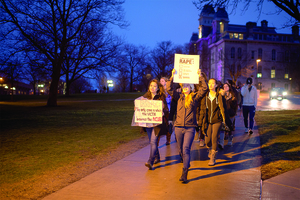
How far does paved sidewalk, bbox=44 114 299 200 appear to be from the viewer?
4.29m

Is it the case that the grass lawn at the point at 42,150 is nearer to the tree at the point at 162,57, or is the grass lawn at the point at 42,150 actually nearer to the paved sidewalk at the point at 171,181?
the paved sidewalk at the point at 171,181

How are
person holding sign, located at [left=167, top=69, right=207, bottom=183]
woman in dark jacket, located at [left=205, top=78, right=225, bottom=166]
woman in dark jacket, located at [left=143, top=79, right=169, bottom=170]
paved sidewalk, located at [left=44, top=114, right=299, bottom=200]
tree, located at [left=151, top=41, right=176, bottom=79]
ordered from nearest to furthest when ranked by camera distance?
paved sidewalk, located at [left=44, top=114, right=299, bottom=200], person holding sign, located at [left=167, top=69, right=207, bottom=183], woman in dark jacket, located at [left=143, top=79, right=169, bottom=170], woman in dark jacket, located at [left=205, top=78, right=225, bottom=166], tree, located at [left=151, top=41, right=176, bottom=79]

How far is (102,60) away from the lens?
2439cm

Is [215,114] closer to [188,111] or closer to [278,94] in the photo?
[188,111]

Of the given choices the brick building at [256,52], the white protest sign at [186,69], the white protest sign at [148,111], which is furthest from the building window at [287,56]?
the white protest sign at [148,111]

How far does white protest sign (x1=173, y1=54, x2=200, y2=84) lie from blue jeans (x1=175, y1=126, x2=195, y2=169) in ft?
3.47

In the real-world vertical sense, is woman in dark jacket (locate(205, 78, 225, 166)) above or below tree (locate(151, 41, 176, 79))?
below

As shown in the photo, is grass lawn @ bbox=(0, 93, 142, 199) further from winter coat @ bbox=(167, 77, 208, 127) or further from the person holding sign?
winter coat @ bbox=(167, 77, 208, 127)

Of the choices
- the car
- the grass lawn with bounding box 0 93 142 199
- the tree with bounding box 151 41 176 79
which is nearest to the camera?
the grass lawn with bounding box 0 93 142 199

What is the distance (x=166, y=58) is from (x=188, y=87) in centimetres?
7010

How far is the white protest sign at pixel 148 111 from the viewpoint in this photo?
572cm

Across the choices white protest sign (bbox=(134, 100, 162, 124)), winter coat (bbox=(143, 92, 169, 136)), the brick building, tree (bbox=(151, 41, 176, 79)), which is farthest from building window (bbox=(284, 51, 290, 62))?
white protest sign (bbox=(134, 100, 162, 124))

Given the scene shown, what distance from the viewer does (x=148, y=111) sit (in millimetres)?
5789

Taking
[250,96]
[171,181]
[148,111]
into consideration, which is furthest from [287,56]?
[171,181]
